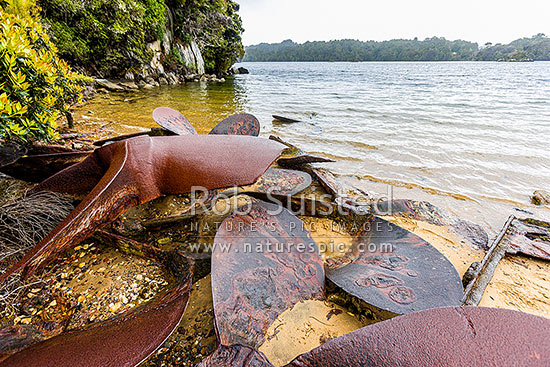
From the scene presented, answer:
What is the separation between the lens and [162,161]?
Result: 1641 mm

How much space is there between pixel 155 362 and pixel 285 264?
80 centimetres

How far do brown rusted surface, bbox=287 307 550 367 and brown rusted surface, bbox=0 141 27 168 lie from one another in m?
3.19

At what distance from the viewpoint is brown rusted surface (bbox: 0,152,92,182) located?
214 cm

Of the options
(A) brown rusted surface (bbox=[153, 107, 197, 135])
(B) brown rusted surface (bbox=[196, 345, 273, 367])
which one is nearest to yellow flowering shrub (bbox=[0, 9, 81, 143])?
(A) brown rusted surface (bbox=[153, 107, 197, 135])

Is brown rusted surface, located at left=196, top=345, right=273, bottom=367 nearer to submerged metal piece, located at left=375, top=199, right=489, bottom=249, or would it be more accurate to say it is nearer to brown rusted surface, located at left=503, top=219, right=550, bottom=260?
submerged metal piece, located at left=375, top=199, right=489, bottom=249

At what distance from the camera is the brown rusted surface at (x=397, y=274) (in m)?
1.31

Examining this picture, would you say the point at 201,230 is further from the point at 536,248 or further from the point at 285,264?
the point at 536,248

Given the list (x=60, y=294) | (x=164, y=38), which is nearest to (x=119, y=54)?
(x=164, y=38)

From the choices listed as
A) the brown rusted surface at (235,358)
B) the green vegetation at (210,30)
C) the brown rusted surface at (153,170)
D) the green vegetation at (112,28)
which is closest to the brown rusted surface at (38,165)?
the brown rusted surface at (153,170)

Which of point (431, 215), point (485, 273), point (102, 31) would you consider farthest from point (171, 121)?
point (102, 31)

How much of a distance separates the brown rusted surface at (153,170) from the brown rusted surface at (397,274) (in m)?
0.92

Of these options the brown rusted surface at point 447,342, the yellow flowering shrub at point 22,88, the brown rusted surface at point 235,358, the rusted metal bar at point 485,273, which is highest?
the yellow flowering shrub at point 22,88

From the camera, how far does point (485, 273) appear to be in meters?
1.71

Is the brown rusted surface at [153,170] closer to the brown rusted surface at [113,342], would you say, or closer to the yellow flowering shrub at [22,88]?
Answer: the brown rusted surface at [113,342]
